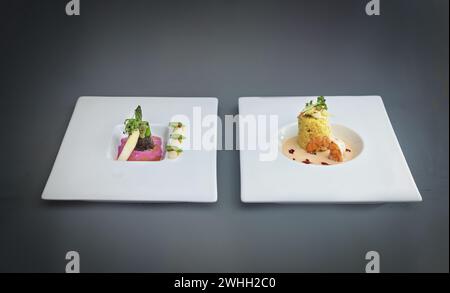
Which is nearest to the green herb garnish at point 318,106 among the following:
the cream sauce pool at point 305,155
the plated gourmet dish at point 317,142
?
the plated gourmet dish at point 317,142

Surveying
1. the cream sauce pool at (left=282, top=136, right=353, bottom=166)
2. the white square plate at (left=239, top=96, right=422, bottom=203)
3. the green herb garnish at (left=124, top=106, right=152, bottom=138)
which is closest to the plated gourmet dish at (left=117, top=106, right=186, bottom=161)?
the green herb garnish at (left=124, top=106, right=152, bottom=138)

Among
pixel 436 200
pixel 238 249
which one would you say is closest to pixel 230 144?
pixel 238 249

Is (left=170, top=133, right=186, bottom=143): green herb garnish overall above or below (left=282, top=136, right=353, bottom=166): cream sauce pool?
above

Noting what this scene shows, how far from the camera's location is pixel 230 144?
2.20 m

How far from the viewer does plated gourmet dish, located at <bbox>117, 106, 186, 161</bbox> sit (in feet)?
6.89

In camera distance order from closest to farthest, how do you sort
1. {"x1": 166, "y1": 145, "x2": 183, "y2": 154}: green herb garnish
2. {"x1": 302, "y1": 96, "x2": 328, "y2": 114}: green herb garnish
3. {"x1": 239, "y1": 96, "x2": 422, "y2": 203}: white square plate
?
{"x1": 239, "y1": 96, "x2": 422, "y2": 203}: white square plate < {"x1": 166, "y1": 145, "x2": 183, "y2": 154}: green herb garnish < {"x1": 302, "y1": 96, "x2": 328, "y2": 114}: green herb garnish

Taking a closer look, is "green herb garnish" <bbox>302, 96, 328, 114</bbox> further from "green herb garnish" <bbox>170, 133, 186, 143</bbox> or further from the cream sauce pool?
"green herb garnish" <bbox>170, 133, 186, 143</bbox>

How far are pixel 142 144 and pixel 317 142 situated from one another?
0.57 meters

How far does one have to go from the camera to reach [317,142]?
2146mm

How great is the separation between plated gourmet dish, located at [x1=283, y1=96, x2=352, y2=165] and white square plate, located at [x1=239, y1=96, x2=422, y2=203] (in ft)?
0.20

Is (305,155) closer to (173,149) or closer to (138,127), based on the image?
(173,149)

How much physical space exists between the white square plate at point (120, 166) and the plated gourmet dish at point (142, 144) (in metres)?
0.04

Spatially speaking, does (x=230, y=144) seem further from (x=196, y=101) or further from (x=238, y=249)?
(x=238, y=249)

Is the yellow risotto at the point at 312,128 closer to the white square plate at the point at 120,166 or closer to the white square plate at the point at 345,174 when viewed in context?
the white square plate at the point at 345,174
